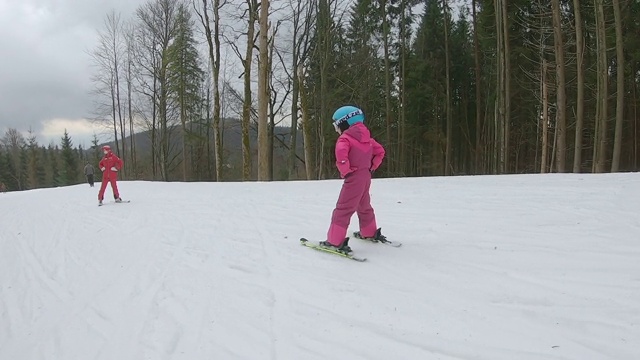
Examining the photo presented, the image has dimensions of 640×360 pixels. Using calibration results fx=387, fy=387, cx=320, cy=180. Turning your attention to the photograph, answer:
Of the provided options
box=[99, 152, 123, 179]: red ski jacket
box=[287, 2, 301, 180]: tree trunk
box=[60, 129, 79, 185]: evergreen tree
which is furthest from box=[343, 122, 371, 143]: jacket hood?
box=[60, 129, 79, 185]: evergreen tree

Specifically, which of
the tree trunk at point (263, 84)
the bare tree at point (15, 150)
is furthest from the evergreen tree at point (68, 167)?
the tree trunk at point (263, 84)

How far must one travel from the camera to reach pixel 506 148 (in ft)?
65.0

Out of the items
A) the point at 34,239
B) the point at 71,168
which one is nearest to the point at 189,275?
the point at 34,239

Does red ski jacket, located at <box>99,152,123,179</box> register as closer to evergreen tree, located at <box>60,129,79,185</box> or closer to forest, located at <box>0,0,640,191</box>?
forest, located at <box>0,0,640,191</box>

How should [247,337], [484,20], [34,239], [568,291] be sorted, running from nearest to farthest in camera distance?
[247,337]
[568,291]
[34,239]
[484,20]


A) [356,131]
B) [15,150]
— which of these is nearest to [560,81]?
[356,131]

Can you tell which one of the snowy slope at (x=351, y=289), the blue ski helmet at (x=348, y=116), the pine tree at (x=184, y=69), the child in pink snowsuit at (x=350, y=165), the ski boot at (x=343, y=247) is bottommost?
the snowy slope at (x=351, y=289)

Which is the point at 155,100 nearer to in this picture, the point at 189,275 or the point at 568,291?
the point at 189,275

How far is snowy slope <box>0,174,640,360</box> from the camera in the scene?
2.88 metres

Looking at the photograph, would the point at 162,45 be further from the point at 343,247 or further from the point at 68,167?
the point at 68,167

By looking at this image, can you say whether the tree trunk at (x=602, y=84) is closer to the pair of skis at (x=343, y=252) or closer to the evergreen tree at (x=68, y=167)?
the pair of skis at (x=343, y=252)

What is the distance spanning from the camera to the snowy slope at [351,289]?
9.45 feet

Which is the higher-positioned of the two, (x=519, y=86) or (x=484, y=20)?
(x=484, y=20)

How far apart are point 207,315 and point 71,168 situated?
261 ft
